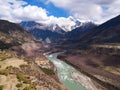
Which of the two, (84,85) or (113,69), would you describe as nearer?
(84,85)

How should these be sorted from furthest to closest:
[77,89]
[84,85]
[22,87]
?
[84,85] < [77,89] < [22,87]

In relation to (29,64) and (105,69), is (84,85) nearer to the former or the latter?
(105,69)

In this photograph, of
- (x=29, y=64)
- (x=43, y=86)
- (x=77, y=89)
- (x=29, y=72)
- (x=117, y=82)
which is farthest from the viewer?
(x=117, y=82)

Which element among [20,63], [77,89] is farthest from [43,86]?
[77,89]

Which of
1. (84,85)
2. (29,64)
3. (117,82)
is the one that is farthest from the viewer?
(117,82)

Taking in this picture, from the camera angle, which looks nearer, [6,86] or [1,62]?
[6,86]

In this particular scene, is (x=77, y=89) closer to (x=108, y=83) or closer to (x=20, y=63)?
(x=108, y=83)

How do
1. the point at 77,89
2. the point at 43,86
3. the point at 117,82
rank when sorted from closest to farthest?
the point at 43,86
the point at 77,89
the point at 117,82

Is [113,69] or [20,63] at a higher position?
[20,63]

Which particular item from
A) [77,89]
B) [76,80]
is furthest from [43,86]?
[76,80]
